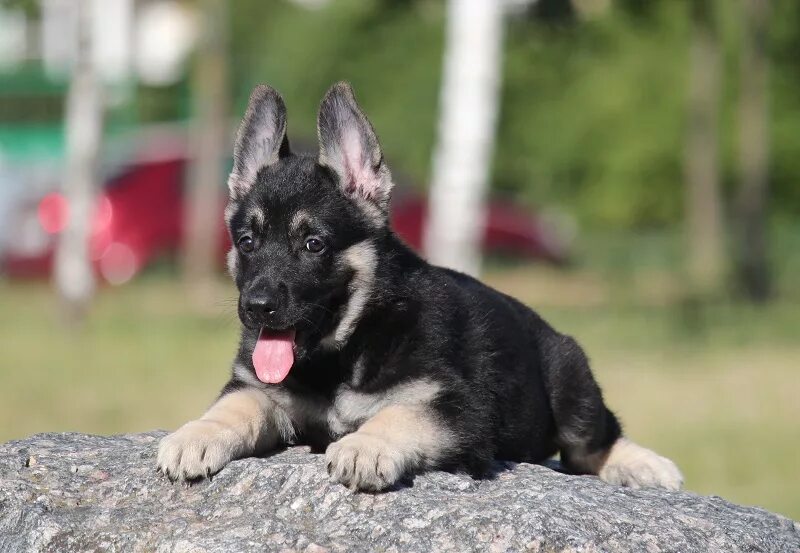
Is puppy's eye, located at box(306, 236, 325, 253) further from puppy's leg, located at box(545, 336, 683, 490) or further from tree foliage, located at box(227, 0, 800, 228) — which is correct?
tree foliage, located at box(227, 0, 800, 228)

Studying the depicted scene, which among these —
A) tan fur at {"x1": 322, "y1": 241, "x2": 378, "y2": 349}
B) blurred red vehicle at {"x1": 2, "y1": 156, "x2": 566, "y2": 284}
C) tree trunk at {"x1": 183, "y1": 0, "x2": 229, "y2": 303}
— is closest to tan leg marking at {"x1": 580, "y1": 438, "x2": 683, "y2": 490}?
tan fur at {"x1": 322, "y1": 241, "x2": 378, "y2": 349}

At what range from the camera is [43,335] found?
1686 cm

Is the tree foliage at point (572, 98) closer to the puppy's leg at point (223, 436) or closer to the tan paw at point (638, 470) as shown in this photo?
the tan paw at point (638, 470)

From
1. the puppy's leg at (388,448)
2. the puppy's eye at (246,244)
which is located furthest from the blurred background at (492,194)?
the puppy's leg at (388,448)

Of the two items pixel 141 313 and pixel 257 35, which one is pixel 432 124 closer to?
pixel 257 35

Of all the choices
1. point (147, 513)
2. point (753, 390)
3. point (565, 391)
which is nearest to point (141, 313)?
point (753, 390)

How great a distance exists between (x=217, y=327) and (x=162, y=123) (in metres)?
23.3

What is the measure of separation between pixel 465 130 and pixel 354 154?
30.8ft

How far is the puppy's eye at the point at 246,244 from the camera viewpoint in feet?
20.0

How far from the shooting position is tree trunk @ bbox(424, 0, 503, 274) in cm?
1542

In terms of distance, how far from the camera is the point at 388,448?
5.30 meters

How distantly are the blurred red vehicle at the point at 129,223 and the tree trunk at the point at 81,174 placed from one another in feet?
12.2

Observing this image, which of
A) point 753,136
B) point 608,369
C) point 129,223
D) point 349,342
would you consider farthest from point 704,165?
point 349,342

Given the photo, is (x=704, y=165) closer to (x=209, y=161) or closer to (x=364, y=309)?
(x=209, y=161)
